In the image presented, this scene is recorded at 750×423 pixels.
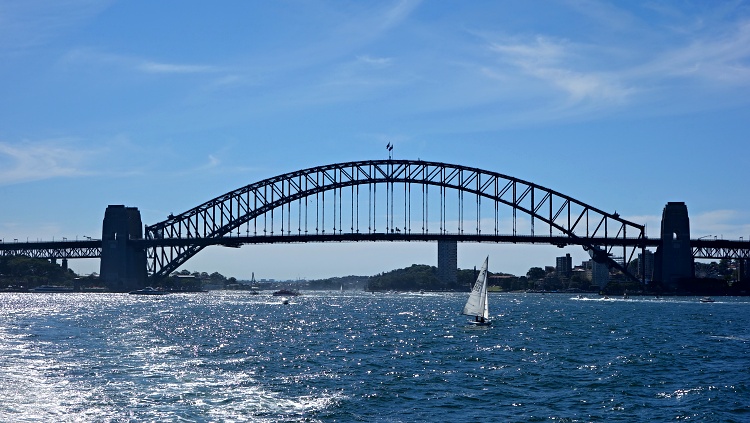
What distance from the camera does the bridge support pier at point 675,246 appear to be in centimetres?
16650

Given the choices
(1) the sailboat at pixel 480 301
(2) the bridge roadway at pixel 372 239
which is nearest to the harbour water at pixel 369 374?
(1) the sailboat at pixel 480 301

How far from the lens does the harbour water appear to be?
32531 millimetres

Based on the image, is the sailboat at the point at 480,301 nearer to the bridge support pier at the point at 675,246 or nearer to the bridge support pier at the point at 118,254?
the bridge support pier at the point at 675,246

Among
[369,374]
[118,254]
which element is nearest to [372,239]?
[118,254]

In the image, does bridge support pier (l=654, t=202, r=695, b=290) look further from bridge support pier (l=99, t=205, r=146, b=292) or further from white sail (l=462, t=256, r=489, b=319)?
white sail (l=462, t=256, r=489, b=319)

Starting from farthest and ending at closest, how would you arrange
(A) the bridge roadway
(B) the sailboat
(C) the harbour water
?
(A) the bridge roadway < (B) the sailboat < (C) the harbour water

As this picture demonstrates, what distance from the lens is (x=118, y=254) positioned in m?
176

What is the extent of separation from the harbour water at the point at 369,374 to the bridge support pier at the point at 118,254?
106215 millimetres

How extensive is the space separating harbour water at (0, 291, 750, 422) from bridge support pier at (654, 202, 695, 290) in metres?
98.0

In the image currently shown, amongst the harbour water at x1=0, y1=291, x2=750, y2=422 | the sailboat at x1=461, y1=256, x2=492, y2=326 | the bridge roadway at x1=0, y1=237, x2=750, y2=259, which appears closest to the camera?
the harbour water at x1=0, y1=291, x2=750, y2=422

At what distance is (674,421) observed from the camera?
31.7m

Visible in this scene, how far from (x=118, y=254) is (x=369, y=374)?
141 metres

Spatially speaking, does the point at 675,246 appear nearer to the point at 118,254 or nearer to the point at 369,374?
the point at 118,254

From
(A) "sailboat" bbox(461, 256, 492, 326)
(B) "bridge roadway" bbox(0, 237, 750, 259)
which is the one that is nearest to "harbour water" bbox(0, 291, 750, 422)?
(A) "sailboat" bbox(461, 256, 492, 326)
